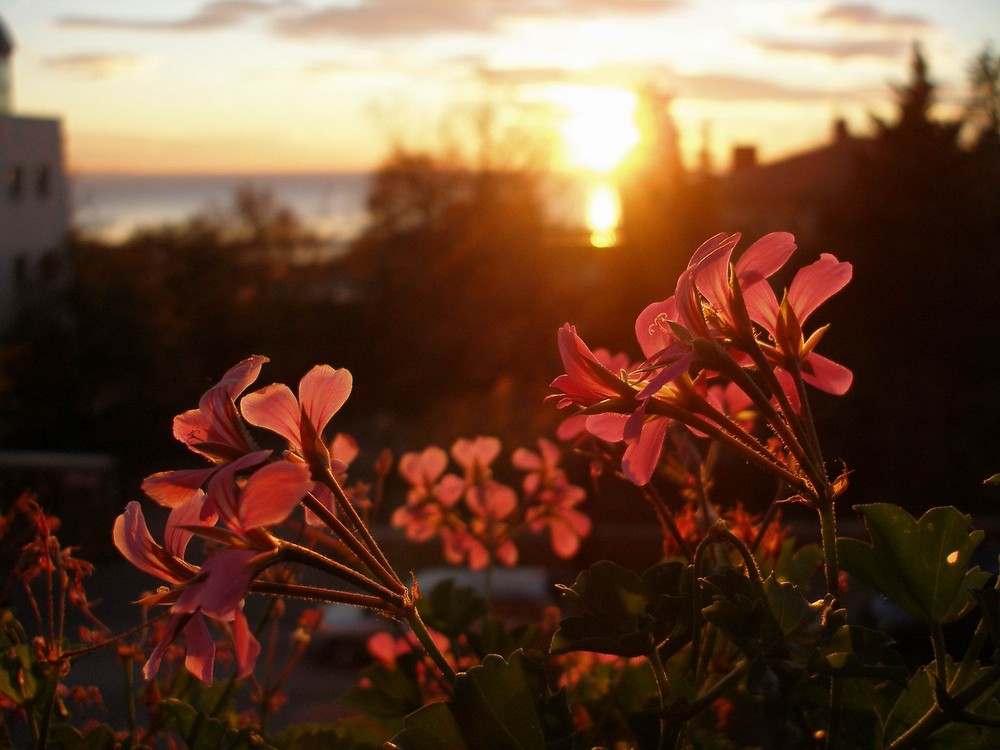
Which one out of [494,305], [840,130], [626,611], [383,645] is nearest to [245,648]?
[626,611]

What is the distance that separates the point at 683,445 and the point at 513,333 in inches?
915

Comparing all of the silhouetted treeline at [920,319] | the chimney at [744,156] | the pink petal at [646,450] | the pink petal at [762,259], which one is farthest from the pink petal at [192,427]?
the chimney at [744,156]

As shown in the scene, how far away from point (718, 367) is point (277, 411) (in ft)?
1.06

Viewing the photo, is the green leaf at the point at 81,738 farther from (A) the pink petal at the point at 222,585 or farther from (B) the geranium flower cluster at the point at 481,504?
(B) the geranium flower cluster at the point at 481,504

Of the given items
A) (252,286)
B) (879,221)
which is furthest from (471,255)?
(879,221)

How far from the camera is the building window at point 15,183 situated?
2739 centimetres

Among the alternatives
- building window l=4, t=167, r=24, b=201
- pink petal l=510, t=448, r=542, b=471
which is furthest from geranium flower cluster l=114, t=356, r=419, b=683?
building window l=4, t=167, r=24, b=201

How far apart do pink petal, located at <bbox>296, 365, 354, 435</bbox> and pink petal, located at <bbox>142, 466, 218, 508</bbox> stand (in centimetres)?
8

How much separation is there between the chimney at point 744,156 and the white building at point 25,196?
60.1ft

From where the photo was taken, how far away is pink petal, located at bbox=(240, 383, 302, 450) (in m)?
0.89

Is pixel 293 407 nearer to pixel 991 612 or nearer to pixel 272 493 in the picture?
pixel 272 493

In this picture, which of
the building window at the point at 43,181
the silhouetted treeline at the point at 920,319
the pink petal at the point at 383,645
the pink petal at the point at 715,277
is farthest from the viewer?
the building window at the point at 43,181

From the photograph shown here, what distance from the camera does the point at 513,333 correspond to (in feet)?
80.2

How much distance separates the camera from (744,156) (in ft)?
114
